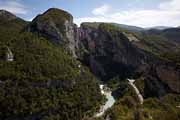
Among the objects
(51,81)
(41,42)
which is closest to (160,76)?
(51,81)

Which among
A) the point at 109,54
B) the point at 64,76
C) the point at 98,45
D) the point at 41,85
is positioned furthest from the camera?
the point at 98,45

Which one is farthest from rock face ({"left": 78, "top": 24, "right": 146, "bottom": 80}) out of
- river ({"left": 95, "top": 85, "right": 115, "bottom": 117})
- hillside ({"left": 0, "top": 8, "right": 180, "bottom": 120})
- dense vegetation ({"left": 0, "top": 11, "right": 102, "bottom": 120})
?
dense vegetation ({"left": 0, "top": 11, "right": 102, "bottom": 120})

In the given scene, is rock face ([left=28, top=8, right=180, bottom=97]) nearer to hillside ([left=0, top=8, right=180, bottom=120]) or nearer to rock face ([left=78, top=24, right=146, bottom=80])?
rock face ([left=78, top=24, right=146, bottom=80])

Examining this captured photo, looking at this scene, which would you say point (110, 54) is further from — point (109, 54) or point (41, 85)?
point (41, 85)

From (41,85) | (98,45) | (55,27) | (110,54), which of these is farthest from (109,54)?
(41,85)

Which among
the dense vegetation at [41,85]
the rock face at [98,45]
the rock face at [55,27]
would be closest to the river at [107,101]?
the dense vegetation at [41,85]

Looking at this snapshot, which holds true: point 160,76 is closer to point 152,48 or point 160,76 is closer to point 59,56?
point 59,56
